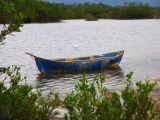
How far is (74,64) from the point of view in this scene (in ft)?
105

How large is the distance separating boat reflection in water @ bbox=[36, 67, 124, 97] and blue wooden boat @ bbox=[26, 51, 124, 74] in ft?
1.60

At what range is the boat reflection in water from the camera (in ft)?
83.8

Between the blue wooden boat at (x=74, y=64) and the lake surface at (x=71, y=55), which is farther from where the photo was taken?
the blue wooden boat at (x=74, y=64)

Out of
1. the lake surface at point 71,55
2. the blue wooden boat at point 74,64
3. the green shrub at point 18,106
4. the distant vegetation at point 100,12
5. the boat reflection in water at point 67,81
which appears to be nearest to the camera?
the green shrub at point 18,106

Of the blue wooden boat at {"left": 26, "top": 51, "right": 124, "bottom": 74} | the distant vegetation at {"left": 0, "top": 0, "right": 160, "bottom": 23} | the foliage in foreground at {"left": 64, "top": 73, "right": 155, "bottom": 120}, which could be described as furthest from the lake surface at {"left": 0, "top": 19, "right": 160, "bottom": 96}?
the distant vegetation at {"left": 0, "top": 0, "right": 160, "bottom": 23}

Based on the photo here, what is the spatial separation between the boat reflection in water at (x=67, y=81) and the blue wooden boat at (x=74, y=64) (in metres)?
0.49

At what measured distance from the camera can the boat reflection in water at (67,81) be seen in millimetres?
25531

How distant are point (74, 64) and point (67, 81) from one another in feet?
12.0

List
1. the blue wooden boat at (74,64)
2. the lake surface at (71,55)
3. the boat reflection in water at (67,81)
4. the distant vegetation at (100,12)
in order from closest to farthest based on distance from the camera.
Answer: the boat reflection in water at (67,81), the lake surface at (71,55), the blue wooden boat at (74,64), the distant vegetation at (100,12)

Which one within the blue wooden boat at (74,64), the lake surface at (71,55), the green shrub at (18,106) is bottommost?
the lake surface at (71,55)

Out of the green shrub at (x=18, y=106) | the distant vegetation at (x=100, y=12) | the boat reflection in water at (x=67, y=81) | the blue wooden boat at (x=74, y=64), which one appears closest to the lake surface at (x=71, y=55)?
the boat reflection in water at (x=67, y=81)

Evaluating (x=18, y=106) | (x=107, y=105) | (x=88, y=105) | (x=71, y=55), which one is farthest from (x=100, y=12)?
(x=88, y=105)

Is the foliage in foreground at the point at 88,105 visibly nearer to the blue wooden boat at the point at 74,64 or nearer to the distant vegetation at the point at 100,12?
the blue wooden boat at the point at 74,64

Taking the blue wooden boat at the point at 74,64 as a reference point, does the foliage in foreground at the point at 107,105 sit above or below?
above
